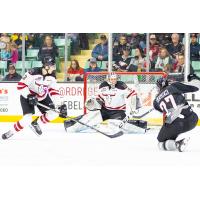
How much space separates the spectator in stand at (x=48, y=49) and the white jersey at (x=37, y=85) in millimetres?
2306

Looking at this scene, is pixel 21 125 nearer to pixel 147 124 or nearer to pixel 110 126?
pixel 110 126

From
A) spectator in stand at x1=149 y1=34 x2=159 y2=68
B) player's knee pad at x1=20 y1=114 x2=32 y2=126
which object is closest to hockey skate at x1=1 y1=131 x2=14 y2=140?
player's knee pad at x1=20 y1=114 x2=32 y2=126

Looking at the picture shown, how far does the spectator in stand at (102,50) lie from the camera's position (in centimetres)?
997

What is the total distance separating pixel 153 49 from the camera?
9844 millimetres

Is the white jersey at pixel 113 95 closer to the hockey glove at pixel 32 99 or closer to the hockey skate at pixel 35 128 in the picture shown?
the hockey skate at pixel 35 128

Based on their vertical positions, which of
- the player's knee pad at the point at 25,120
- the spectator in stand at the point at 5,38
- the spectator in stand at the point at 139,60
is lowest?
the player's knee pad at the point at 25,120

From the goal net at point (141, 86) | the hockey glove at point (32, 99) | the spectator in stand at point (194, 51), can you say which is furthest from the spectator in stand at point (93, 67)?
the hockey glove at point (32, 99)

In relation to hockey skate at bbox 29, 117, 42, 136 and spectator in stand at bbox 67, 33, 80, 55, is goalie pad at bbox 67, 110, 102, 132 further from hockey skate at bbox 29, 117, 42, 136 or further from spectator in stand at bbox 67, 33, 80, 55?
spectator in stand at bbox 67, 33, 80, 55

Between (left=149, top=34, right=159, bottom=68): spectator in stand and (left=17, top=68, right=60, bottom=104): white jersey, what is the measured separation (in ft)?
8.15

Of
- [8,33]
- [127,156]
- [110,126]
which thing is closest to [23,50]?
[8,33]

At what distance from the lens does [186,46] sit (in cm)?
974

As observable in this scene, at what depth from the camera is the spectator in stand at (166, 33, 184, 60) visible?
9773 millimetres

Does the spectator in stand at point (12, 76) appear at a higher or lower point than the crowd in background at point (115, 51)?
lower

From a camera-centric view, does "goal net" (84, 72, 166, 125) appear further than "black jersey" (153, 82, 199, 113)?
Yes
